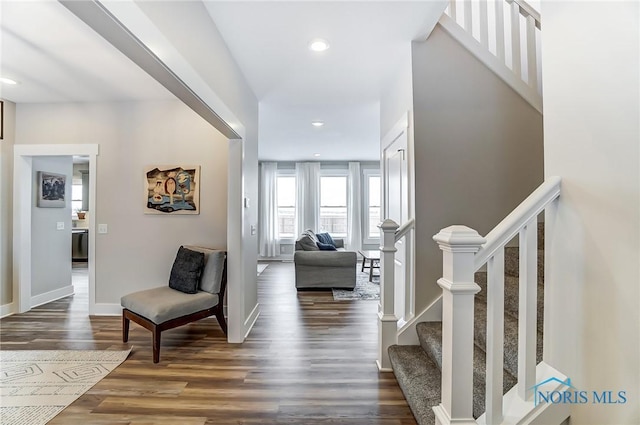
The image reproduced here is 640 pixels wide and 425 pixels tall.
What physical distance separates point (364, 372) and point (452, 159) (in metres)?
1.77

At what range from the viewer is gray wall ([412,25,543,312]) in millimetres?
2289

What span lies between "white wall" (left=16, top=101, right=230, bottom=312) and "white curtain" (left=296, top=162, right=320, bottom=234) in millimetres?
4363

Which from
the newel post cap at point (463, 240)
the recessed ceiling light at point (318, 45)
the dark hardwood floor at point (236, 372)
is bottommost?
the dark hardwood floor at point (236, 372)

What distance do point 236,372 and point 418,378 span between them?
4.44ft

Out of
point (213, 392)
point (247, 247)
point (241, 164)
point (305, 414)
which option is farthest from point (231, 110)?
point (305, 414)

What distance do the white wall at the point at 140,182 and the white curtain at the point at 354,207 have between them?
4.74 metres

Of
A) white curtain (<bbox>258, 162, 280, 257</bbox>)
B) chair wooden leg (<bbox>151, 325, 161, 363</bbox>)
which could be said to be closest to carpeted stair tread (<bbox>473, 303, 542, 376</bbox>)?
chair wooden leg (<bbox>151, 325, 161, 363</bbox>)

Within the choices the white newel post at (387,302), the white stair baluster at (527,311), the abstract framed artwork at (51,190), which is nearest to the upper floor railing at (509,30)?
the white newel post at (387,302)

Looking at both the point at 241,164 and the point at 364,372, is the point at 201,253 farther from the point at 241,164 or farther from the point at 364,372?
the point at 364,372

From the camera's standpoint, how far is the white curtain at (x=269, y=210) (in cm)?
790

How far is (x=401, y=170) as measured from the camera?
263 cm

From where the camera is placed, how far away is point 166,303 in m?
2.60

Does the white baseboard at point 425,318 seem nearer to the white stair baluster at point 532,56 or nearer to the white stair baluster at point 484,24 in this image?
the white stair baluster at point 532,56

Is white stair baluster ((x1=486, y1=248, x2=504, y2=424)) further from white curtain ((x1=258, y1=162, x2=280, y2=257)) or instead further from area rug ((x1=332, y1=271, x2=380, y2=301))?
white curtain ((x1=258, y1=162, x2=280, y2=257))
